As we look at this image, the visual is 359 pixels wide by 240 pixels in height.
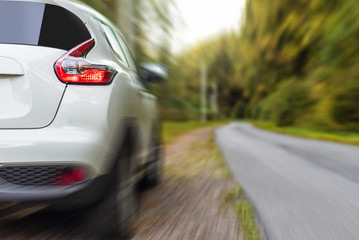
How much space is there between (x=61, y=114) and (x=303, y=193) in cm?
293

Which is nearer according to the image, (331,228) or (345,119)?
(331,228)

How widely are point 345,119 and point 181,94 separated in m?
12.7

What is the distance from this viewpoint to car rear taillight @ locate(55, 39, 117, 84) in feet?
6.61

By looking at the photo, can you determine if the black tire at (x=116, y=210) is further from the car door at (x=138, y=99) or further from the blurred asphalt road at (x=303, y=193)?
the blurred asphalt road at (x=303, y=193)

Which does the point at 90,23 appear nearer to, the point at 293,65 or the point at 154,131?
the point at 154,131

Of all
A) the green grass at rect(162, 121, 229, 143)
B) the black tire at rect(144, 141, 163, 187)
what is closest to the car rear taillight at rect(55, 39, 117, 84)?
the black tire at rect(144, 141, 163, 187)

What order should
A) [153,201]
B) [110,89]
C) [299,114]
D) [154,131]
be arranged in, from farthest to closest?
[299,114] → [154,131] → [153,201] → [110,89]

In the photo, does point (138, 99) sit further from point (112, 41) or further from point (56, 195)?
point (56, 195)

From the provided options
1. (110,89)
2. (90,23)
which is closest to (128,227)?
(110,89)

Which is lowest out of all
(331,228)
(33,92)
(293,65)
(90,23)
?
(331,228)

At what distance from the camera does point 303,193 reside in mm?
3719

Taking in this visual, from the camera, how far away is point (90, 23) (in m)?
2.23

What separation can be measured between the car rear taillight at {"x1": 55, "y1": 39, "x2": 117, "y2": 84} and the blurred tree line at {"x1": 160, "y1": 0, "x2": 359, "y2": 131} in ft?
39.2

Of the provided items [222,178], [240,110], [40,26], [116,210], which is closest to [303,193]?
[222,178]
